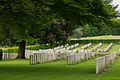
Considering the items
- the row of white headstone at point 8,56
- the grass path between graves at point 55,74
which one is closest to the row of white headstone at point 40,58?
the grass path between graves at point 55,74

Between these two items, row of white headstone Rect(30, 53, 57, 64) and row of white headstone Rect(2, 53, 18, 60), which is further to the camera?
row of white headstone Rect(2, 53, 18, 60)

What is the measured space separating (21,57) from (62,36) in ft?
23.1

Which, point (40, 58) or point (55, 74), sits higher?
point (55, 74)

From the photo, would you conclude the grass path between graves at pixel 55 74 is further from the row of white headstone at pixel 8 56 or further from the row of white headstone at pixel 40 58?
the row of white headstone at pixel 8 56

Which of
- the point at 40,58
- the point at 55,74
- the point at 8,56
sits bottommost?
the point at 8,56

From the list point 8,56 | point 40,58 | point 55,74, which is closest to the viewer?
point 55,74

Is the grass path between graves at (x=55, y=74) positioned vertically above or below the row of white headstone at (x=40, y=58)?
above

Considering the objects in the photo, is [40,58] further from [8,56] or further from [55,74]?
[8,56]

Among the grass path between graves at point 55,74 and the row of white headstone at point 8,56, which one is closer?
the grass path between graves at point 55,74

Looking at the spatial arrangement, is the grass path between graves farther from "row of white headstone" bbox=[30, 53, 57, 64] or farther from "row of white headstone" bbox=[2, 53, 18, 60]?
"row of white headstone" bbox=[2, 53, 18, 60]

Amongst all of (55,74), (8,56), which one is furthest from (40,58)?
(8,56)

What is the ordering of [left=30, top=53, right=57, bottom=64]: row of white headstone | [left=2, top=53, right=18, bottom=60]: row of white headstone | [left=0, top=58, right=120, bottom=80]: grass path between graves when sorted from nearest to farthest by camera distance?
[left=0, top=58, right=120, bottom=80]: grass path between graves < [left=30, top=53, right=57, bottom=64]: row of white headstone < [left=2, top=53, right=18, bottom=60]: row of white headstone

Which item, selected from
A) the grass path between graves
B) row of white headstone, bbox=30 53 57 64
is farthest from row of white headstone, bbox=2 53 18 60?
the grass path between graves

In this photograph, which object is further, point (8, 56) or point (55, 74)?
point (8, 56)
